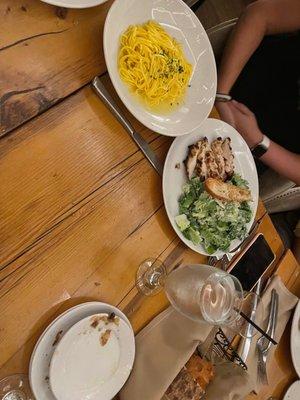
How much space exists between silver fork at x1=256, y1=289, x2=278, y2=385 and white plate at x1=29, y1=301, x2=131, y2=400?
37.2 inches

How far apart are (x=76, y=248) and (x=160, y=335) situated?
405mm

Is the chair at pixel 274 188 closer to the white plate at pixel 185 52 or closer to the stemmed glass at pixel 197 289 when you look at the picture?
the white plate at pixel 185 52

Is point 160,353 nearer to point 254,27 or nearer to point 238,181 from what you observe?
point 238,181

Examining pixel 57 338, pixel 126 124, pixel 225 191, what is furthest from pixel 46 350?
pixel 225 191

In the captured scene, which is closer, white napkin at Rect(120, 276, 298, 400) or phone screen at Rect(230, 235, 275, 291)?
white napkin at Rect(120, 276, 298, 400)

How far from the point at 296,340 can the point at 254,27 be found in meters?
1.50

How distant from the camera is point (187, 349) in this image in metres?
1.28

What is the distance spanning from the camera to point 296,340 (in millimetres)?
1894

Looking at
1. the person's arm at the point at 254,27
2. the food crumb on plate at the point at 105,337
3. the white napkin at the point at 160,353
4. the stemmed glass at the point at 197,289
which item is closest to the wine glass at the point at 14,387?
the food crumb on plate at the point at 105,337

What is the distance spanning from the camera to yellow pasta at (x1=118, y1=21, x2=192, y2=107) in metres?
1.30

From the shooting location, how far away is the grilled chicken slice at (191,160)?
1.48 m

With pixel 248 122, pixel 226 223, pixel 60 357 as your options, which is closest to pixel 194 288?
pixel 226 223

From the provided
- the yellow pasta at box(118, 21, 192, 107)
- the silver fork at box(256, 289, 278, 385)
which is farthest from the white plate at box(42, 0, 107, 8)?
the silver fork at box(256, 289, 278, 385)

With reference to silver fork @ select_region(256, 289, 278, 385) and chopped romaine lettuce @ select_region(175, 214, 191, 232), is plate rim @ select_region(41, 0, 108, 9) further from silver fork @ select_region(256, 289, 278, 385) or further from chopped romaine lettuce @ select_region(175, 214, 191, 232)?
silver fork @ select_region(256, 289, 278, 385)
